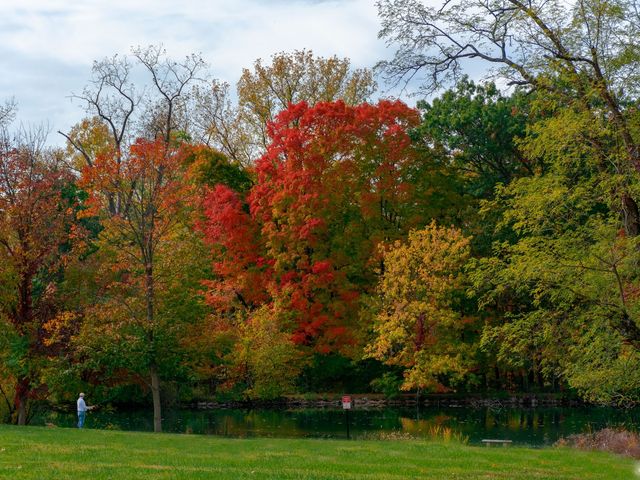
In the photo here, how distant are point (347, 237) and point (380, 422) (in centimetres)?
1386

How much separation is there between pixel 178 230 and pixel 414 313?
13.5m

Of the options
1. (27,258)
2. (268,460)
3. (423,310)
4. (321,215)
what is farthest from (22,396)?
(321,215)

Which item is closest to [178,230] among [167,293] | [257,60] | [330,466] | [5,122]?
[167,293]

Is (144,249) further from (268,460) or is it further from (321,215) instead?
(321,215)

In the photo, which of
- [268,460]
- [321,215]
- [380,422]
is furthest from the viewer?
[321,215]

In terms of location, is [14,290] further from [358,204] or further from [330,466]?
[358,204]

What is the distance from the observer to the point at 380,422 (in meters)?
32.4

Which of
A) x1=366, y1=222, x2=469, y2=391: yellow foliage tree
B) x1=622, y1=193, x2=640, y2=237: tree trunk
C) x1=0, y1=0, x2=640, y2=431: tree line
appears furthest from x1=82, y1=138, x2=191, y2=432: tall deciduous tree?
x1=622, y1=193, x2=640, y2=237: tree trunk

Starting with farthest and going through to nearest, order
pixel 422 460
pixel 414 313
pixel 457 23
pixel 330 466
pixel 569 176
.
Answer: pixel 414 313 → pixel 569 176 → pixel 457 23 → pixel 422 460 → pixel 330 466

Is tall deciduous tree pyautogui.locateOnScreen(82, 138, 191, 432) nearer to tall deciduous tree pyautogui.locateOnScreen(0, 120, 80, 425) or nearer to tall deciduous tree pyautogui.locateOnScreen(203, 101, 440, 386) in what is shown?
tall deciduous tree pyautogui.locateOnScreen(0, 120, 80, 425)

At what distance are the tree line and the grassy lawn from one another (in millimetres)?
4016

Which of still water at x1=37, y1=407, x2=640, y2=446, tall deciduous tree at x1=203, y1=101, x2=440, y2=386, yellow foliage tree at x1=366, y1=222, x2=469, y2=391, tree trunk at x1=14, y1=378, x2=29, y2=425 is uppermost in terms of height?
tall deciduous tree at x1=203, y1=101, x2=440, y2=386

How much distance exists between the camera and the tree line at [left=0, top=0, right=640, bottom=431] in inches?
759

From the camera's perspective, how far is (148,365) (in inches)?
1054
